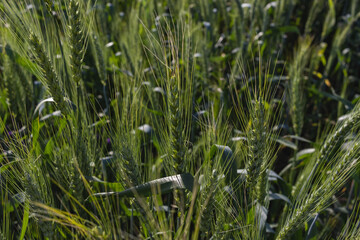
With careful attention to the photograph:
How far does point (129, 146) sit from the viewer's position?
1154 mm

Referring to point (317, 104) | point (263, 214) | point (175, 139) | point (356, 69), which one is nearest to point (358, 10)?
point (356, 69)

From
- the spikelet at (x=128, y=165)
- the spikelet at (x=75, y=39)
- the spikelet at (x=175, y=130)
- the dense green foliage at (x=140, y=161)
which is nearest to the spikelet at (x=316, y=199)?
the dense green foliage at (x=140, y=161)

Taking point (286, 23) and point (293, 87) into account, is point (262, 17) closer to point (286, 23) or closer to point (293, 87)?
point (286, 23)

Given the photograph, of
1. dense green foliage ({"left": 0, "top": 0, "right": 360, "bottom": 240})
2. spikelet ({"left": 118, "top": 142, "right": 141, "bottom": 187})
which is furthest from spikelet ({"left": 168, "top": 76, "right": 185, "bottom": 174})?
spikelet ({"left": 118, "top": 142, "right": 141, "bottom": 187})

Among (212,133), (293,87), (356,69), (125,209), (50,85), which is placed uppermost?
(50,85)

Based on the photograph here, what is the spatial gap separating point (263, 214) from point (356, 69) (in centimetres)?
266

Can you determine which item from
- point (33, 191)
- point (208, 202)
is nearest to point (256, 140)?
point (208, 202)

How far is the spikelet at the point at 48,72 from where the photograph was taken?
118 centimetres

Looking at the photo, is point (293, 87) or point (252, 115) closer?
point (252, 115)

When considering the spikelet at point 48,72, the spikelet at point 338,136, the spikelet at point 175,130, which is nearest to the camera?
the spikelet at point 175,130

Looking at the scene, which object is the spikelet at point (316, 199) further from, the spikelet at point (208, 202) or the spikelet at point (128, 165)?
the spikelet at point (128, 165)

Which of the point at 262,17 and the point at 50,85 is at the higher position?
the point at 50,85

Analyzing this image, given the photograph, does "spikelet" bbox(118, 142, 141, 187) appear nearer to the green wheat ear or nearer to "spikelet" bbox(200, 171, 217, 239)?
"spikelet" bbox(200, 171, 217, 239)

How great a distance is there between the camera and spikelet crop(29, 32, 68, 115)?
46.6 inches
